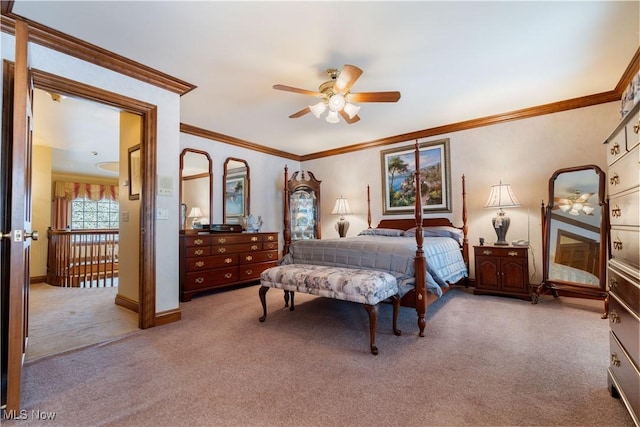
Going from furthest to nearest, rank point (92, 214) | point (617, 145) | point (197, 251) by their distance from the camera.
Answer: point (92, 214)
point (197, 251)
point (617, 145)

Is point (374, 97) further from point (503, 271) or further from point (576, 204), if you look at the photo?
point (576, 204)

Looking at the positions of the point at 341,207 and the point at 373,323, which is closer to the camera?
the point at 373,323

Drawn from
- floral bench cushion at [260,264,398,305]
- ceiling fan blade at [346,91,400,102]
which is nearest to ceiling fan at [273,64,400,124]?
ceiling fan blade at [346,91,400,102]

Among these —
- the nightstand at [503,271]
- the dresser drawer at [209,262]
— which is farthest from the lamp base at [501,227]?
the dresser drawer at [209,262]

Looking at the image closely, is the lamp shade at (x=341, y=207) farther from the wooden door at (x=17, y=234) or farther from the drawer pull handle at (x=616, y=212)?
the wooden door at (x=17, y=234)

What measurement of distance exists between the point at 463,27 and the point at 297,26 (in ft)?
4.18

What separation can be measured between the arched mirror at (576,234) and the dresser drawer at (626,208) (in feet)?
7.22

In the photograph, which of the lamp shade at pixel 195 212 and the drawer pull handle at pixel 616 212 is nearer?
the drawer pull handle at pixel 616 212

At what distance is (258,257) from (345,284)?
265cm

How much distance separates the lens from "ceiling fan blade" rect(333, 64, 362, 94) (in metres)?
2.29

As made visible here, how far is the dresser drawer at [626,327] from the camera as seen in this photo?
1280 millimetres

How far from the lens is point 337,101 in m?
2.78

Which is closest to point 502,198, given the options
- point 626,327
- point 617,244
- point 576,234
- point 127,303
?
point 576,234

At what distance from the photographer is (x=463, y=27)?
7.29 feet
